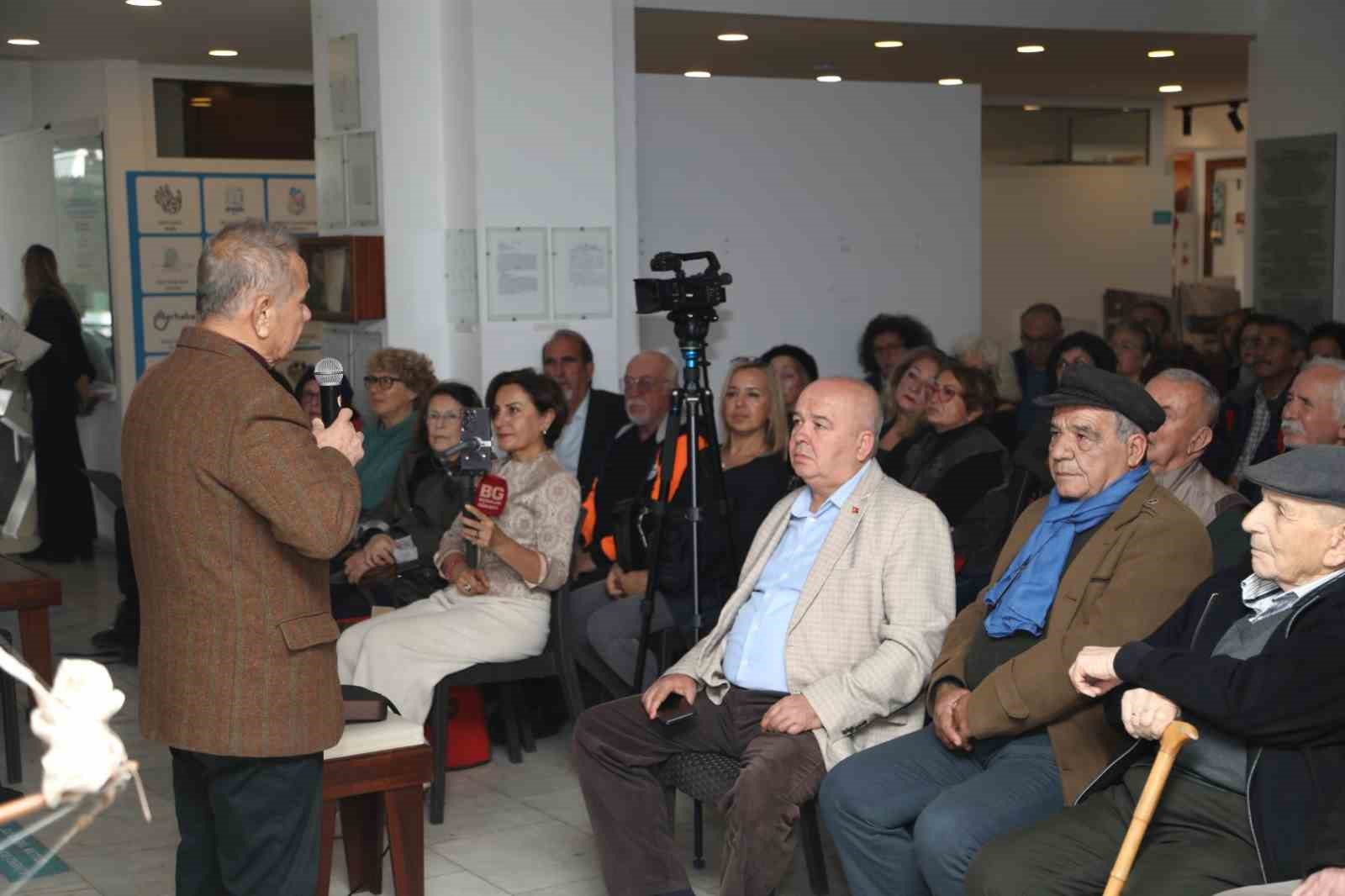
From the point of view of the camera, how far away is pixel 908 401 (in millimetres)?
5441

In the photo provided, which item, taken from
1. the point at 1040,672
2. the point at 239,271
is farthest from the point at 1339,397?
the point at 239,271

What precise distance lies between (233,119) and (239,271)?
23.6 ft

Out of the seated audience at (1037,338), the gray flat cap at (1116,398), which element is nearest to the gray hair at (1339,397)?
the gray flat cap at (1116,398)

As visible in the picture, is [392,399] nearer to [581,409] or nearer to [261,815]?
[581,409]

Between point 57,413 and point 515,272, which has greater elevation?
Answer: point 515,272

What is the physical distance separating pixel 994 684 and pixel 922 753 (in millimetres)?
249

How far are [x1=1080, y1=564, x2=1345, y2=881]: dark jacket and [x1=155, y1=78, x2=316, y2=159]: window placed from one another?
771 cm

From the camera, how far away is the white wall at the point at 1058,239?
1236 centimetres

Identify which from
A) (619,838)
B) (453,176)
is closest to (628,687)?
(619,838)

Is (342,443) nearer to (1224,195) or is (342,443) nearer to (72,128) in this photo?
(72,128)

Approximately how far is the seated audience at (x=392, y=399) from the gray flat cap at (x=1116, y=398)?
2897 mm

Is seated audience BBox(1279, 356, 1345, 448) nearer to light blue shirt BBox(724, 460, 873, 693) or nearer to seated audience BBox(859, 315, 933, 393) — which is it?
light blue shirt BBox(724, 460, 873, 693)

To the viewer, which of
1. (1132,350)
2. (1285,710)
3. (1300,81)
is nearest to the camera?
(1285,710)

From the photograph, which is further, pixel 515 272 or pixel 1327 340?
pixel 1327 340
